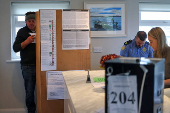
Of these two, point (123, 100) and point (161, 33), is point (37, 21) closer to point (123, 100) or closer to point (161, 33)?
point (161, 33)

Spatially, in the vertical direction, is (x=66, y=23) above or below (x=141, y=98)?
above

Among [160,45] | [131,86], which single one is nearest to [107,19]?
[160,45]

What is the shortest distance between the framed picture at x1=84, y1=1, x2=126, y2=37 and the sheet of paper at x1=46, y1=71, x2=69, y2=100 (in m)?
1.17

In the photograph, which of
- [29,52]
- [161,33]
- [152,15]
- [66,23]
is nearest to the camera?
[161,33]

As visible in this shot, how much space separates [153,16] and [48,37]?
2.24 metres

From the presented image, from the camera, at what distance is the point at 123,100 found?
0.75 meters

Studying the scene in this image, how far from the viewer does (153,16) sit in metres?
4.12

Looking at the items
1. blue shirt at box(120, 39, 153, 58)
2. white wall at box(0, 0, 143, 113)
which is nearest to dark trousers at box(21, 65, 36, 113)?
white wall at box(0, 0, 143, 113)

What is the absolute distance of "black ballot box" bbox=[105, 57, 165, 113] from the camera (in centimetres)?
74

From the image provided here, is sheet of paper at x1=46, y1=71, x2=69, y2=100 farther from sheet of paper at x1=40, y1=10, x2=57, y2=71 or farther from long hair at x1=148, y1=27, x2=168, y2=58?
long hair at x1=148, y1=27, x2=168, y2=58

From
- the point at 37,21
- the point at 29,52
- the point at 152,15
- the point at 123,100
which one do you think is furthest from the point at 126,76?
the point at 152,15

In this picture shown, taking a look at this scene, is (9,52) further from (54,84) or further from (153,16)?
(153,16)

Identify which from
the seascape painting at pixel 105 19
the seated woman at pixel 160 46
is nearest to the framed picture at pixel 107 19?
the seascape painting at pixel 105 19

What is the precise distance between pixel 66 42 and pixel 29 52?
0.75 metres
